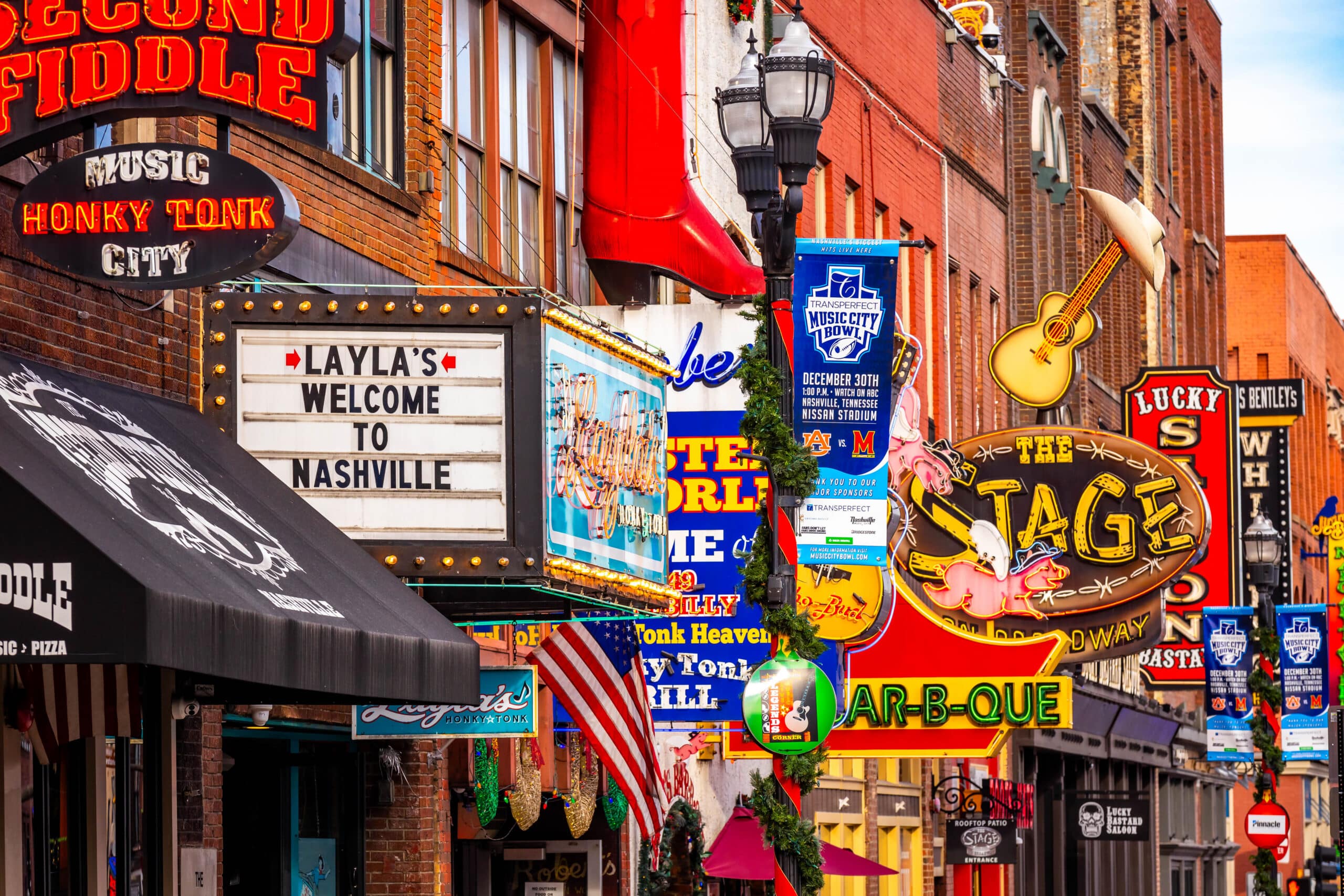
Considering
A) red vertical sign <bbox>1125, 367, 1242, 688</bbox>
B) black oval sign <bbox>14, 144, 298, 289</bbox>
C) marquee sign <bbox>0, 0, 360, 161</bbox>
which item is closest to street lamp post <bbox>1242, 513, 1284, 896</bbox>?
red vertical sign <bbox>1125, 367, 1242, 688</bbox>

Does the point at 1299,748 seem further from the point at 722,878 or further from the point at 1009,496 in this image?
the point at 722,878

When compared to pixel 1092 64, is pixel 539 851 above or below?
below

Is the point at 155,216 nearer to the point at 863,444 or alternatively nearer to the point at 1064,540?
the point at 863,444

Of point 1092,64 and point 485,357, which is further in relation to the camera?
point 1092,64

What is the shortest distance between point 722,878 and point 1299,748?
71.7 feet

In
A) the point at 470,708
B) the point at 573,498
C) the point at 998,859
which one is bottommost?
the point at 998,859

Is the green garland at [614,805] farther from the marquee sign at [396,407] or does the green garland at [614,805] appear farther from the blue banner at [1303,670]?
the blue banner at [1303,670]

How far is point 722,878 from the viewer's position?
24516mm

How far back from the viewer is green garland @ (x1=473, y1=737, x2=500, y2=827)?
1792 centimetres

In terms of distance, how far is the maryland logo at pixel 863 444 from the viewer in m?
18.3

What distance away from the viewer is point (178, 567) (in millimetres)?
10031

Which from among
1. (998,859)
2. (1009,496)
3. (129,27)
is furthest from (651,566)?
(998,859)

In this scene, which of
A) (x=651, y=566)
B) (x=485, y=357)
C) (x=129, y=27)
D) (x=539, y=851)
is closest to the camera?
(x=129, y=27)

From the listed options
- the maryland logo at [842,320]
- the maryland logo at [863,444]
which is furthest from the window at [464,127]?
the maryland logo at [863,444]
